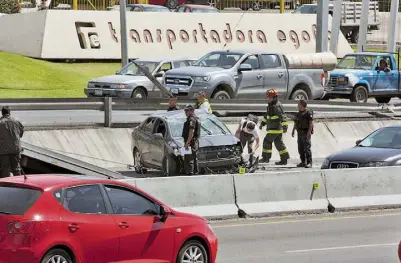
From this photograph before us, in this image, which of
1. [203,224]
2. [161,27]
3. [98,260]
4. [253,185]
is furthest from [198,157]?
[161,27]

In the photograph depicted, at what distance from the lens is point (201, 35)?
4822cm

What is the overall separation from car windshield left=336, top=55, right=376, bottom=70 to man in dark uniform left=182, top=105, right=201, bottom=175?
53.7 feet

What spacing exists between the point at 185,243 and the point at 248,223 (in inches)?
226

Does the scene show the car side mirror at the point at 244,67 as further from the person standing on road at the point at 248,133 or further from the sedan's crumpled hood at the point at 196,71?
the person standing on road at the point at 248,133

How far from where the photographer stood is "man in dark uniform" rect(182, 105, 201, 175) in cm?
2123

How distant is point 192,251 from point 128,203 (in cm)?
106

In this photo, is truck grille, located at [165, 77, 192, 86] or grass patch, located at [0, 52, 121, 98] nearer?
truck grille, located at [165, 77, 192, 86]

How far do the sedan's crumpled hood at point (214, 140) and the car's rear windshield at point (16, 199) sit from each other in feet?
35.2

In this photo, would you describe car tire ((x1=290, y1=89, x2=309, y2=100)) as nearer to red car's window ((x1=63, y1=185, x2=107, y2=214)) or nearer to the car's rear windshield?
red car's window ((x1=63, y1=185, x2=107, y2=214))

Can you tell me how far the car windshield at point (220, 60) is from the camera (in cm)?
3034

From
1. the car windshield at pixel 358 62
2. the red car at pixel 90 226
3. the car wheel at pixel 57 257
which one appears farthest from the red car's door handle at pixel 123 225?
the car windshield at pixel 358 62

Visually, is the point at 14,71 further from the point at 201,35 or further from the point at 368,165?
the point at 368,165

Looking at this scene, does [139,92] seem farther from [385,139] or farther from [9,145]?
[9,145]

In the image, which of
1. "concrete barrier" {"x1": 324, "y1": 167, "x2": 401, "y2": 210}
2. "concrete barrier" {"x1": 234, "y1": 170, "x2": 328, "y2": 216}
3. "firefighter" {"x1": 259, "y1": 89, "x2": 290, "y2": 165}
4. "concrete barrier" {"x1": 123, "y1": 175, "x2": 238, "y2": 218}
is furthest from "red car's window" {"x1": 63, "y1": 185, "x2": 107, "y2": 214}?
"firefighter" {"x1": 259, "y1": 89, "x2": 290, "y2": 165}
